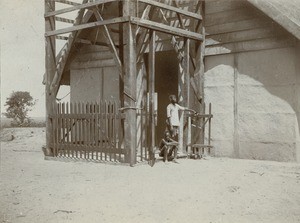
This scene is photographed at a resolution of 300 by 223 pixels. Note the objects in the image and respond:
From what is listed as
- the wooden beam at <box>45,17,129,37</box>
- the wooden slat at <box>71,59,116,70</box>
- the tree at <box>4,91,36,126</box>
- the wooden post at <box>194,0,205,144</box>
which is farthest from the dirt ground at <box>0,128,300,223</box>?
the tree at <box>4,91,36,126</box>

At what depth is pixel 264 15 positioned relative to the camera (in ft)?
37.3

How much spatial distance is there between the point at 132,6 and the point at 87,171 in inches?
167

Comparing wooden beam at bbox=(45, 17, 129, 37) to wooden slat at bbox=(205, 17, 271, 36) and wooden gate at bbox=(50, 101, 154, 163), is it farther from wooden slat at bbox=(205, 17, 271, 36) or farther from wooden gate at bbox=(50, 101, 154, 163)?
wooden slat at bbox=(205, 17, 271, 36)

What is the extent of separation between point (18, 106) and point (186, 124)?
Result: 33480mm

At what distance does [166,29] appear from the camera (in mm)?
11344

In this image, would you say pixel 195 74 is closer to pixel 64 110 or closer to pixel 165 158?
pixel 165 158

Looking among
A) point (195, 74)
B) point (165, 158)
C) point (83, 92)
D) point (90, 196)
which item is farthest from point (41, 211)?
point (83, 92)

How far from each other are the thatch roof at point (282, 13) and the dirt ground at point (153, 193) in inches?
136

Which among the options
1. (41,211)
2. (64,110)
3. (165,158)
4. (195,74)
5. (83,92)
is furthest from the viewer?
(83,92)

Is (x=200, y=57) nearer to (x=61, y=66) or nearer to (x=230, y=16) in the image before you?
(x=230, y=16)

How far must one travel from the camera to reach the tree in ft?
138

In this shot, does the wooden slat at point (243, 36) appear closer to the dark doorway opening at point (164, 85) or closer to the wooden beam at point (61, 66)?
the wooden beam at point (61, 66)

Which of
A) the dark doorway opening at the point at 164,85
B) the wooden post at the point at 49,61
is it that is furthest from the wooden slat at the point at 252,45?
the wooden post at the point at 49,61

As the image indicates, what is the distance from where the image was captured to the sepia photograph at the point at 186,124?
6.83 metres
